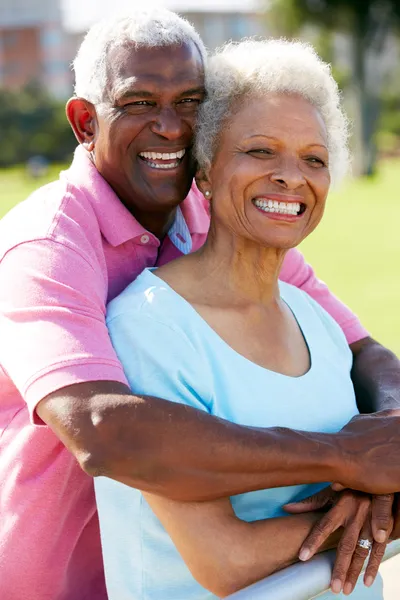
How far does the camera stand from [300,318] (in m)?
2.53

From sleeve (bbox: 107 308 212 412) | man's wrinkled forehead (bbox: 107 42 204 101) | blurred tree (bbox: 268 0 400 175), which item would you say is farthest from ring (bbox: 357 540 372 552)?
blurred tree (bbox: 268 0 400 175)

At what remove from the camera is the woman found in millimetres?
1979

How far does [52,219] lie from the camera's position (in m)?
2.18

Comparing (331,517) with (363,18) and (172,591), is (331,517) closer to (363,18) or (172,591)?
(172,591)

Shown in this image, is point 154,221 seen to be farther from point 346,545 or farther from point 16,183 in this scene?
point 16,183

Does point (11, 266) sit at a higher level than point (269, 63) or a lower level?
lower

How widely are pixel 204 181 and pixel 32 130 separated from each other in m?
39.6

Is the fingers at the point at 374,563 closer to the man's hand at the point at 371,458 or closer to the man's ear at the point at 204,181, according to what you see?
the man's hand at the point at 371,458

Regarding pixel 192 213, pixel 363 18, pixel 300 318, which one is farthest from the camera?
pixel 363 18

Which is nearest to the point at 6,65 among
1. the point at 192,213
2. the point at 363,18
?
the point at 363,18

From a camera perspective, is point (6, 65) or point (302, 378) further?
point (6, 65)

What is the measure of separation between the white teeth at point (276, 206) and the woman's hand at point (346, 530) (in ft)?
2.16

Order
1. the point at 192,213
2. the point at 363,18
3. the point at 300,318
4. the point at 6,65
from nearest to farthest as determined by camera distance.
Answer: the point at 300,318 → the point at 192,213 → the point at 363,18 → the point at 6,65

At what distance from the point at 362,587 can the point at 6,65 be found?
6780cm
